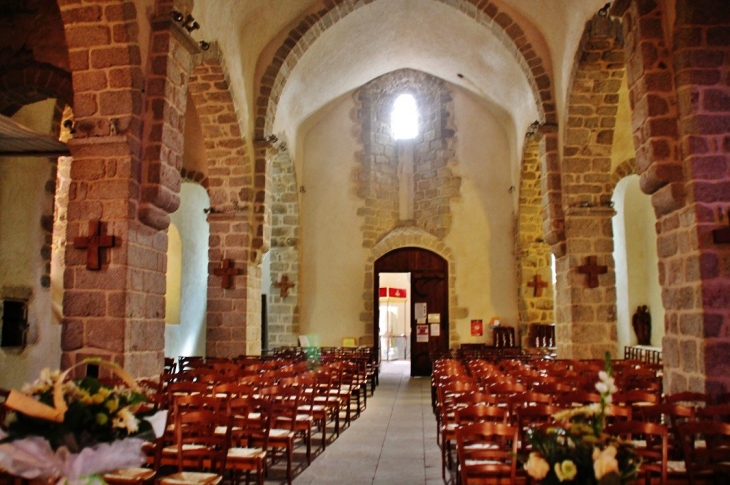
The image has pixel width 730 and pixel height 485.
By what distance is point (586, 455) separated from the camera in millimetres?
2193

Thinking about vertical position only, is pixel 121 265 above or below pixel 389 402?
above

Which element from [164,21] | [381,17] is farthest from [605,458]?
[381,17]

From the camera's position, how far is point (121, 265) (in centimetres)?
614

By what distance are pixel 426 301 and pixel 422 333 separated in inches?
29.1

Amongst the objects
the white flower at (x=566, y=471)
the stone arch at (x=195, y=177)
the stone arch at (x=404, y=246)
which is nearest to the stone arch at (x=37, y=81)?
the stone arch at (x=195, y=177)

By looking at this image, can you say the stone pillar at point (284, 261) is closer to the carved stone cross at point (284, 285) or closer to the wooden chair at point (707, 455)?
the carved stone cross at point (284, 285)

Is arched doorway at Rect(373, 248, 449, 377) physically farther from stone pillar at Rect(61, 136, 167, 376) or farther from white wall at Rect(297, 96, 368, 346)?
stone pillar at Rect(61, 136, 167, 376)

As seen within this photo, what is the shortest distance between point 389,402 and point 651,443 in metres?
6.16

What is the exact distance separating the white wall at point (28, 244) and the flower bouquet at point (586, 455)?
8233mm

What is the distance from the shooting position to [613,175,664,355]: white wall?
12805 mm

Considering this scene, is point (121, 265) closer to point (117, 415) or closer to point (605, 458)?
point (117, 415)

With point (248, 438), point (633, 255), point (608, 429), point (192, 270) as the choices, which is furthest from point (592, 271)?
point (192, 270)

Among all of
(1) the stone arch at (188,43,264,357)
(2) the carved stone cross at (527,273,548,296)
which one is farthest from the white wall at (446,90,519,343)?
(1) the stone arch at (188,43,264,357)

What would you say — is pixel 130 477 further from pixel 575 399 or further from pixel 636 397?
pixel 636 397
